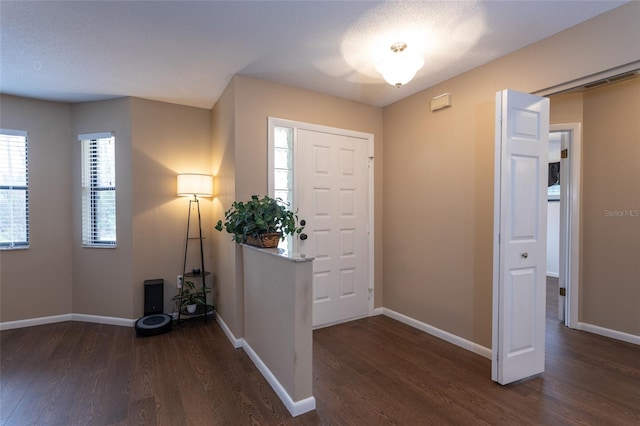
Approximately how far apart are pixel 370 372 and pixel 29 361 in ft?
9.58

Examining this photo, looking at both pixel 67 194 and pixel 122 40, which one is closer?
pixel 122 40

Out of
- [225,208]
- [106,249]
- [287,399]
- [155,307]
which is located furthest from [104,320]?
[287,399]

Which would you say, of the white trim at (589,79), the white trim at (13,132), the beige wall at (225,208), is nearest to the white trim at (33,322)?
the beige wall at (225,208)

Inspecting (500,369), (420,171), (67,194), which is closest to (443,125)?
(420,171)

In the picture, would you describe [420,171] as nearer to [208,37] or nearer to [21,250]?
[208,37]

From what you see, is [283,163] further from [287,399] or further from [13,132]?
[13,132]

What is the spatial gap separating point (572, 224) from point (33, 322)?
610cm

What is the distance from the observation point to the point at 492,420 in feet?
6.13

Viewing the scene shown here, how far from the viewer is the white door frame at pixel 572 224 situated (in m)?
3.31

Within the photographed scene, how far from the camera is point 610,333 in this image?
3080 millimetres

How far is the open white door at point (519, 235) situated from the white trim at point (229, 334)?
214cm

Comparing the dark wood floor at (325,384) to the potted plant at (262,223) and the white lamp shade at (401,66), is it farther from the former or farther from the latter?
the white lamp shade at (401,66)

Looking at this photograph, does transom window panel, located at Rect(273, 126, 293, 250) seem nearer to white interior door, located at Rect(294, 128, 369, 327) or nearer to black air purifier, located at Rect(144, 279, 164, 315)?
white interior door, located at Rect(294, 128, 369, 327)

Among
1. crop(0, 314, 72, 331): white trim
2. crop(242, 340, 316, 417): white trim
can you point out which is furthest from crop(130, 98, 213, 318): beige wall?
crop(242, 340, 316, 417): white trim
